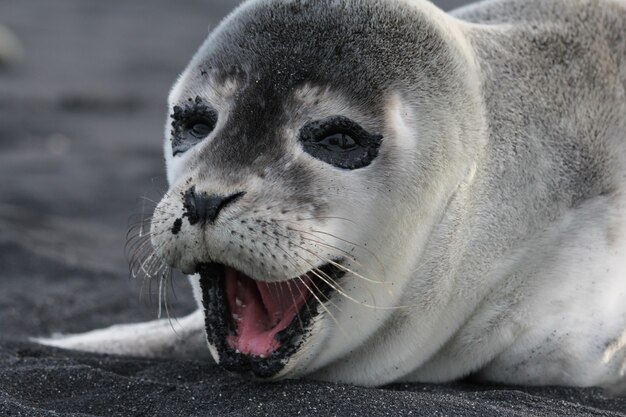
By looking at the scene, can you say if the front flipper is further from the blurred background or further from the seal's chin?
the seal's chin

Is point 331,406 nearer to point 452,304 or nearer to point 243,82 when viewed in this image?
point 452,304

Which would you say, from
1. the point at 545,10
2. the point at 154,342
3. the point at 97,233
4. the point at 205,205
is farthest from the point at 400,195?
the point at 97,233

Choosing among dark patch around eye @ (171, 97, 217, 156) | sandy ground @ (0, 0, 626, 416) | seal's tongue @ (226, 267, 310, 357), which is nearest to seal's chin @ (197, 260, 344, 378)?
seal's tongue @ (226, 267, 310, 357)

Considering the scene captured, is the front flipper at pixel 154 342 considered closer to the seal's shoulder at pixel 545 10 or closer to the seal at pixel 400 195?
the seal at pixel 400 195

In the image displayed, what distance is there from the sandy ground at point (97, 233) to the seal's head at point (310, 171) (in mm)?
267

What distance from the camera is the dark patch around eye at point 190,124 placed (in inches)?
142

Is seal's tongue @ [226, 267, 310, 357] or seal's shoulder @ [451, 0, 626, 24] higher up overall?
seal's shoulder @ [451, 0, 626, 24]

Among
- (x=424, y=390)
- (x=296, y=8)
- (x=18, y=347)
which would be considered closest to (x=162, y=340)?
(x=18, y=347)

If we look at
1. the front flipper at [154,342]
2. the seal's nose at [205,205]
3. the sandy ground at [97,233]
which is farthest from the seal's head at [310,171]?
the front flipper at [154,342]

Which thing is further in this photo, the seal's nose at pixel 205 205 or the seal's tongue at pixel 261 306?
the seal's tongue at pixel 261 306

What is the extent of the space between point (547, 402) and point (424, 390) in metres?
0.46

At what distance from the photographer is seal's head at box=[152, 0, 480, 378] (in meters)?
3.27

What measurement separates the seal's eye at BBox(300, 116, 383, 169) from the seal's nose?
1.20 feet

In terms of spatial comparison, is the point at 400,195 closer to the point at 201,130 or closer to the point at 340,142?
the point at 340,142
